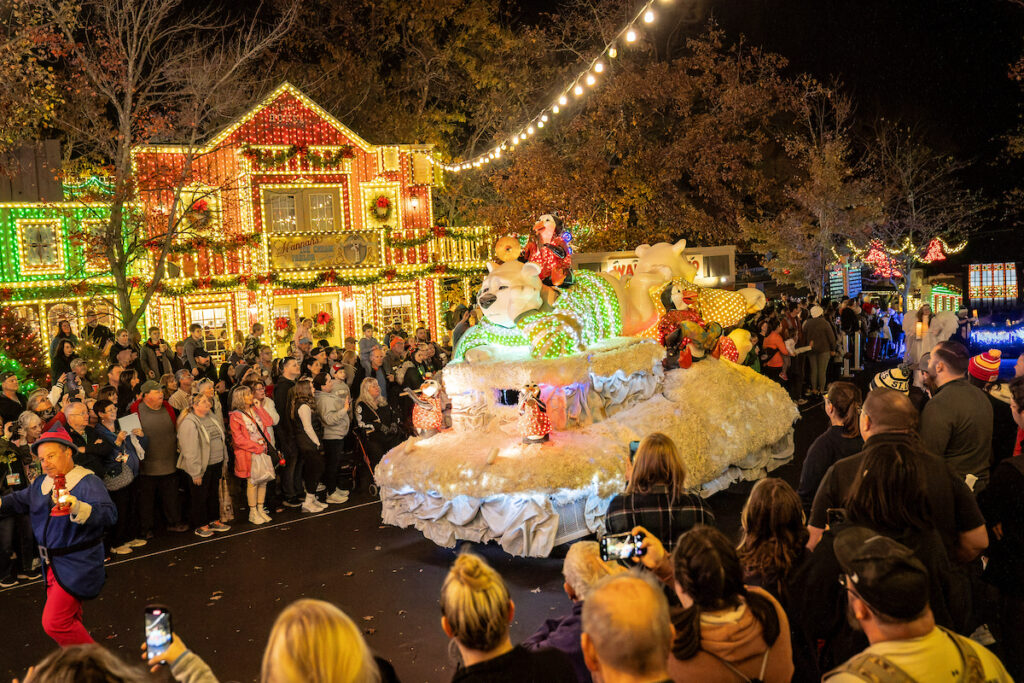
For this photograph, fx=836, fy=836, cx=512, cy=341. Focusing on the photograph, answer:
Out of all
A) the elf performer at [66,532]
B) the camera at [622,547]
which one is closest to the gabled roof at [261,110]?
the elf performer at [66,532]

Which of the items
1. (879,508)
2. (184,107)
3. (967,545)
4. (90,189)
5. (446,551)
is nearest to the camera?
(879,508)

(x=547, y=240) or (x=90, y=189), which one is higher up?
(x=90, y=189)

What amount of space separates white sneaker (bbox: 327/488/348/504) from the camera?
22.5 feet

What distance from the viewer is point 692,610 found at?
117 inches

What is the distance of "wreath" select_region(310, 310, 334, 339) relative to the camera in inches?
861

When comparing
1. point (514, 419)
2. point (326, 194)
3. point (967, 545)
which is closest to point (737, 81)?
point (326, 194)

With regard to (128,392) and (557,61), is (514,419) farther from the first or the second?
(557,61)

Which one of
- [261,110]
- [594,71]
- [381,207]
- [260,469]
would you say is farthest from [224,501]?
[381,207]

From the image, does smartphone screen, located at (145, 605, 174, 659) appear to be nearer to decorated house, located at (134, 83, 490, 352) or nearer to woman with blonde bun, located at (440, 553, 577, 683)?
woman with blonde bun, located at (440, 553, 577, 683)

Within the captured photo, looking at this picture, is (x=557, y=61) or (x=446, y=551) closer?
(x=446, y=551)

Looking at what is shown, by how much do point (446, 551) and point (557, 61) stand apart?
840 inches

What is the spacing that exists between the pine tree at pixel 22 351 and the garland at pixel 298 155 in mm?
7763

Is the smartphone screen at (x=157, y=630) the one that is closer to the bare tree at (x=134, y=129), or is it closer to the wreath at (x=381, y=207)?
the bare tree at (x=134, y=129)

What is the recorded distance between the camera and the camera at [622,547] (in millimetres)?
3529
